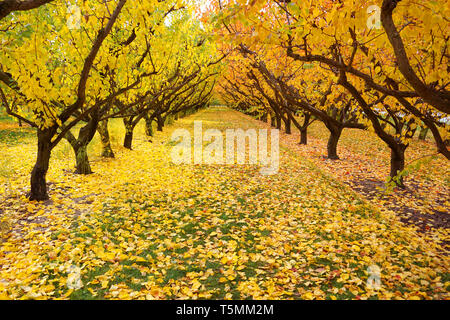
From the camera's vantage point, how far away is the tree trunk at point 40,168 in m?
7.20

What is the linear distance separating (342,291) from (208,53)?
12851 millimetres

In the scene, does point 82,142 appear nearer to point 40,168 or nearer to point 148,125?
point 40,168

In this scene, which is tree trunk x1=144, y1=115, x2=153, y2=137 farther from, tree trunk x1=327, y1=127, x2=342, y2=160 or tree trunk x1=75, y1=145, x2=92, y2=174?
tree trunk x1=327, y1=127, x2=342, y2=160

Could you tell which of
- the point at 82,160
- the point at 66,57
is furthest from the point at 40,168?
the point at 66,57

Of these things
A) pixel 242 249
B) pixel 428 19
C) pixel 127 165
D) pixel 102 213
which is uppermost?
pixel 428 19

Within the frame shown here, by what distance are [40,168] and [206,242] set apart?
508cm

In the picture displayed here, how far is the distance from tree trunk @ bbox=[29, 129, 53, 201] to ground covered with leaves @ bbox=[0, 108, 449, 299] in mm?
331

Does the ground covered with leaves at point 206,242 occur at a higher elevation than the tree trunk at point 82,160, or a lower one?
lower

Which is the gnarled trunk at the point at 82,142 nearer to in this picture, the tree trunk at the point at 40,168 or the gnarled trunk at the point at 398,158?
the tree trunk at the point at 40,168

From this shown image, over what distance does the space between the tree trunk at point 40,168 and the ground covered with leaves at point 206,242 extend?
1.09 ft

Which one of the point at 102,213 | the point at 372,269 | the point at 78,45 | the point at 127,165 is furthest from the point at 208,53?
the point at 372,269

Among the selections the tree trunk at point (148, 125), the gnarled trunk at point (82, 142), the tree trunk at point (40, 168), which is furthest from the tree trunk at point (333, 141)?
the tree trunk at point (148, 125)
